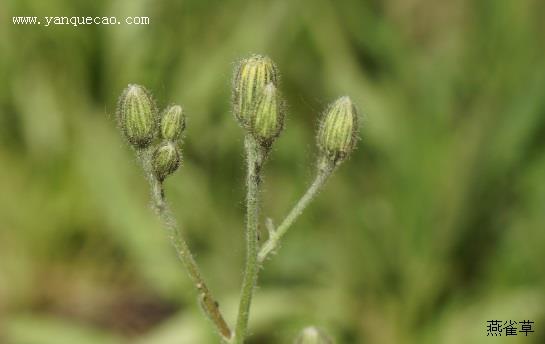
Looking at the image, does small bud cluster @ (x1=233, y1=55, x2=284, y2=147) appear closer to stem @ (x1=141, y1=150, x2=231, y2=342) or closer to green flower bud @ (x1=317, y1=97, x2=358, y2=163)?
green flower bud @ (x1=317, y1=97, x2=358, y2=163)

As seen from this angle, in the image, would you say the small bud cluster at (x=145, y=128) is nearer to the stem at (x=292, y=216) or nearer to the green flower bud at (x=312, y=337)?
the stem at (x=292, y=216)

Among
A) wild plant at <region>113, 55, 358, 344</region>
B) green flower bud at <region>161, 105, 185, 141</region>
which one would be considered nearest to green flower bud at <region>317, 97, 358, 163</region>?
wild plant at <region>113, 55, 358, 344</region>

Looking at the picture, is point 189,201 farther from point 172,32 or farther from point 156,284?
point 172,32

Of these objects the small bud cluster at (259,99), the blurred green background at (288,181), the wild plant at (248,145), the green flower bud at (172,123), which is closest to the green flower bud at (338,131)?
the wild plant at (248,145)

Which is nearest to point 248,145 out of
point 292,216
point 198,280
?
point 292,216

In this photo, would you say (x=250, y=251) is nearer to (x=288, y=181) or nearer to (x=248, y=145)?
(x=248, y=145)
